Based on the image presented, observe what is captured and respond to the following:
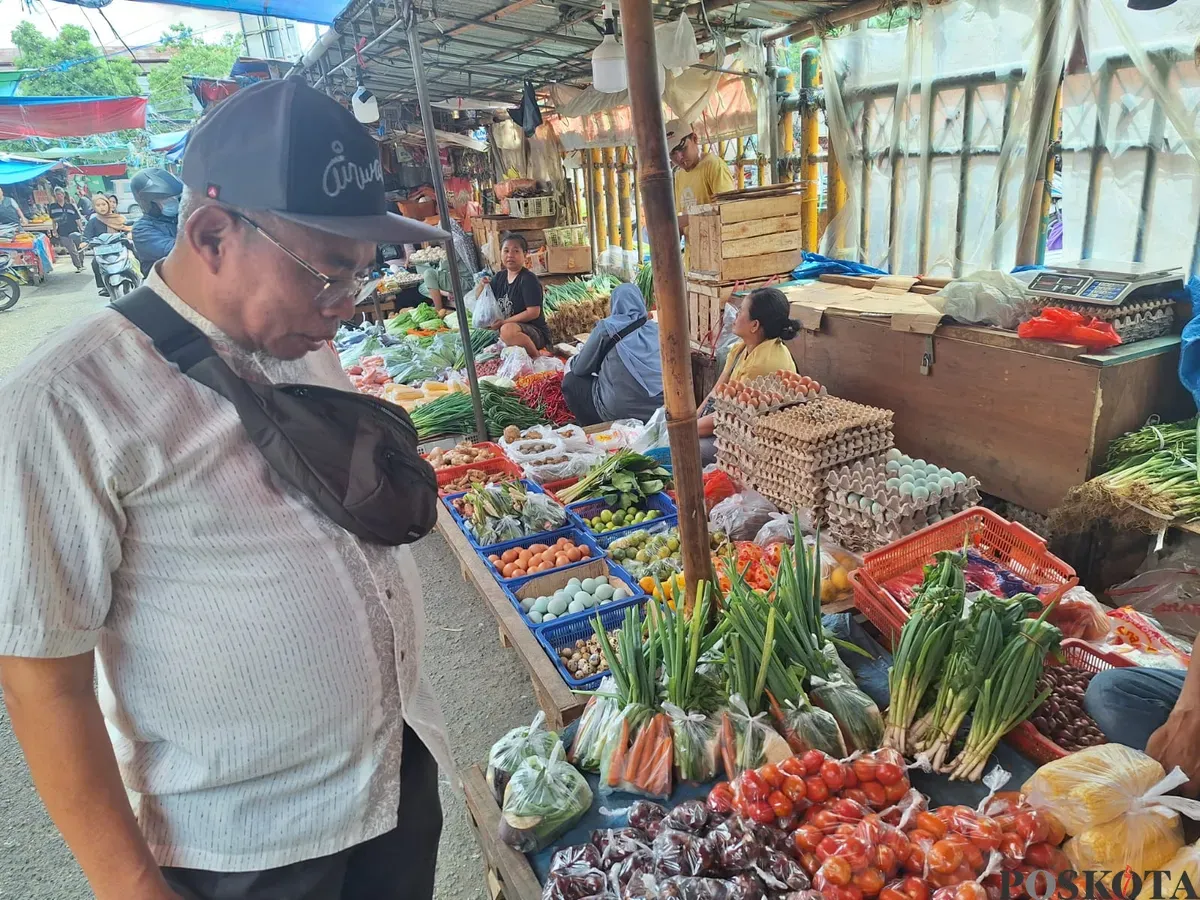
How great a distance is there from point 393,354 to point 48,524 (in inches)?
264

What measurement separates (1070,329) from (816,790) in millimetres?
2632

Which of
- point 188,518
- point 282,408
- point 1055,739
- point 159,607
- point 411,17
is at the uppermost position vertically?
point 411,17

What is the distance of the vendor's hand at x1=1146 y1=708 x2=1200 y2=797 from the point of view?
1.50 metres

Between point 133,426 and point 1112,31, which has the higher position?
point 1112,31

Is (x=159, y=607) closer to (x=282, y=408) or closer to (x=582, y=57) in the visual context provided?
(x=282, y=408)

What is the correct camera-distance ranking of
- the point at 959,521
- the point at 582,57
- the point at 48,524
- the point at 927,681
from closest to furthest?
the point at 48,524, the point at 927,681, the point at 959,521, the point at 582,57

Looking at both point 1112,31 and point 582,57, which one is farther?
point 582,57

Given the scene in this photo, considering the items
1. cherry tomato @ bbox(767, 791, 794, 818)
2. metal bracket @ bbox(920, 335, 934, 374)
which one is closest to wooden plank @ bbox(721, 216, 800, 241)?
metal bracket @ bbox(920, 335, 934, 374)

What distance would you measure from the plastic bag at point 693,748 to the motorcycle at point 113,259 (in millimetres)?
15159

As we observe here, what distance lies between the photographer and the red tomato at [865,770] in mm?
1688

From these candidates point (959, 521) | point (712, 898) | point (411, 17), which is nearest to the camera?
point (712, 898)

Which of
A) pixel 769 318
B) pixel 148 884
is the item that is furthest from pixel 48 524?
pixel 769 318

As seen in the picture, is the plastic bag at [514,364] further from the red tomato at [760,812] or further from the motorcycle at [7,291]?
the motorcycle at [7,291]

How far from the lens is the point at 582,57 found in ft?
26.9
